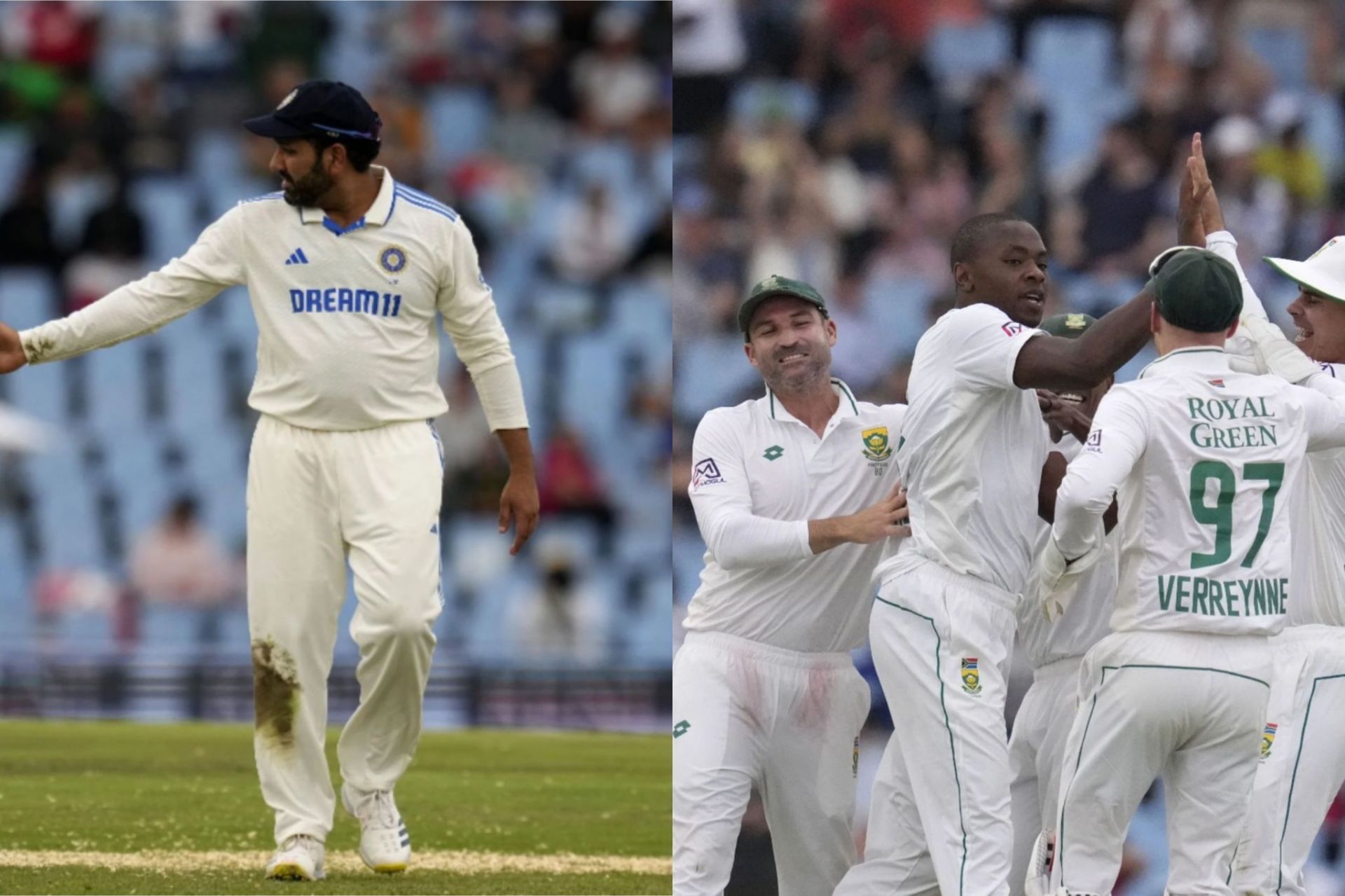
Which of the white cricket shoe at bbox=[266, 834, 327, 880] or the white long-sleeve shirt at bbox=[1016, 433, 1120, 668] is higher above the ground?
the white long-sleeve shirt at bbox=[1016, 433, 1120, 668]

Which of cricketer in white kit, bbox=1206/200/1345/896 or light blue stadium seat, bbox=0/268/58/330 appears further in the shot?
light blue stadium seat, bbox=0/268/58/330

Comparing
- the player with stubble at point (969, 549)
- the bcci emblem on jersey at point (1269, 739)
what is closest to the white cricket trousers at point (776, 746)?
the player with stubble at point (969, 549)

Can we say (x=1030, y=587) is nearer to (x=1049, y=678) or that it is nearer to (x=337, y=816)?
(x=1049, y=678)

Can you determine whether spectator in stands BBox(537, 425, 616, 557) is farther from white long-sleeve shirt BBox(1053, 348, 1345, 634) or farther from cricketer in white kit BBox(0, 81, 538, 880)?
white long-sleeve shirt BBox(1053, 348, 1345, 634)

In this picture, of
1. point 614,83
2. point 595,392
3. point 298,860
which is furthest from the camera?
point 614,83

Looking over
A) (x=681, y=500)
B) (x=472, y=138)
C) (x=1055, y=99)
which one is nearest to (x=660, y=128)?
(x=472, y=138)

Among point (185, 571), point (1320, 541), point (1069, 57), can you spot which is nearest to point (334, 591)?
point (1320, 541)

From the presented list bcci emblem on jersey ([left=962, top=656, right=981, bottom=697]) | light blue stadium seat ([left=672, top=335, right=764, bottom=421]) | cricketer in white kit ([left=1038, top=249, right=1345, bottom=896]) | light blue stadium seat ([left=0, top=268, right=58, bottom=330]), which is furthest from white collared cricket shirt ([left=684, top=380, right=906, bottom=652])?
light blue stadium seat ([left=0, top=268, right=58, bottom=330])
